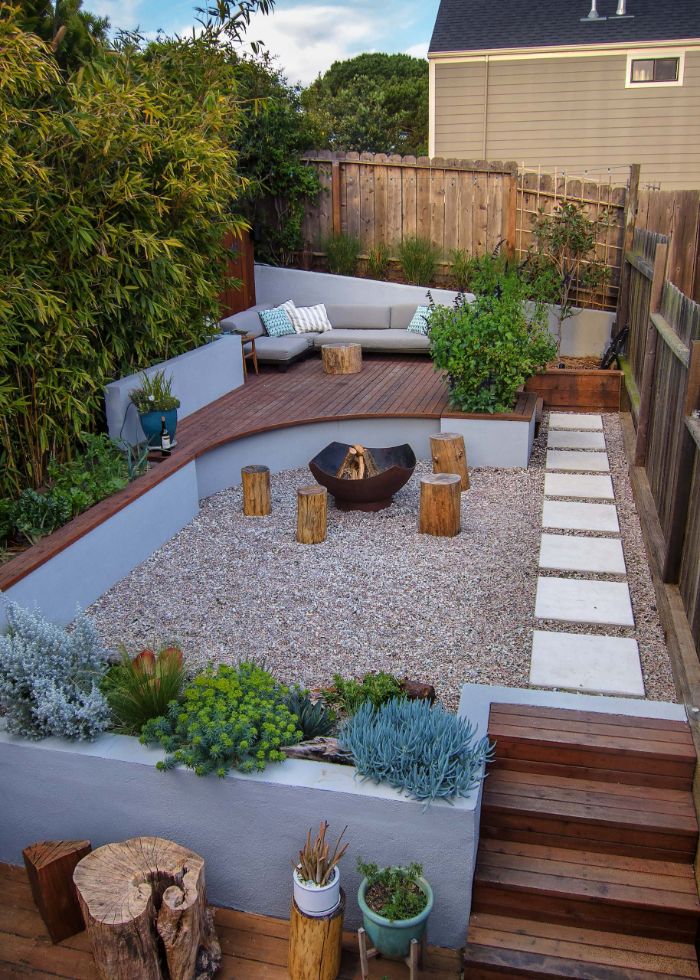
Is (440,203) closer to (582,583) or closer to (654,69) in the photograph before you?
(654,69)

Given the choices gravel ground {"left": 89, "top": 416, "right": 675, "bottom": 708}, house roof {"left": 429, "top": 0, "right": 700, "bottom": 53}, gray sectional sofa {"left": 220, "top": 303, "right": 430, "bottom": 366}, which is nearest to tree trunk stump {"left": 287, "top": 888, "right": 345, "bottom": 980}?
gravel ground {"left": 89, "top": 416, "right": 675, "bottom": 708}

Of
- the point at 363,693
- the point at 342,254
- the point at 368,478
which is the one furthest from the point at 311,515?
the point at 342,254

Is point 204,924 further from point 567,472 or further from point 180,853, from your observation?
A: point 567,472

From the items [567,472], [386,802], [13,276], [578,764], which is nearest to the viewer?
[386,802]

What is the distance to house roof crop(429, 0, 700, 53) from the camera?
12.3 m

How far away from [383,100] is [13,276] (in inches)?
862

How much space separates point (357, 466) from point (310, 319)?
4003mm

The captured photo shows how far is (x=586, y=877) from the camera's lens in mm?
2656

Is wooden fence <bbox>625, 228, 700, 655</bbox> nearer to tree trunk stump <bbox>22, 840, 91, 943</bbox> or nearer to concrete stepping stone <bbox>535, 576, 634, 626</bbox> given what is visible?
concrete stepping stone <bbox>535, 576, 634, 626</bbox>

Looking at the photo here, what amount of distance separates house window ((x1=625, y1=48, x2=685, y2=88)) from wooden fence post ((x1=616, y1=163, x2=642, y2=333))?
4.28m

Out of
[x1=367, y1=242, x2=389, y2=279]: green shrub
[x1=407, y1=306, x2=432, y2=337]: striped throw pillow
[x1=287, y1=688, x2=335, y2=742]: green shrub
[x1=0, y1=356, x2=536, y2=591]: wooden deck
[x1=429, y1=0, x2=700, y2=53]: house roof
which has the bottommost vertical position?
[x1=287, y1=688, x2=335, y2=742]: green shrub

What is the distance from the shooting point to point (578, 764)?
2.97 m

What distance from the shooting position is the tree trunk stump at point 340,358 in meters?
8.49

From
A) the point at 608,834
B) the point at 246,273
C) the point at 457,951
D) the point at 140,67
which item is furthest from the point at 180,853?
the point at 246,273
